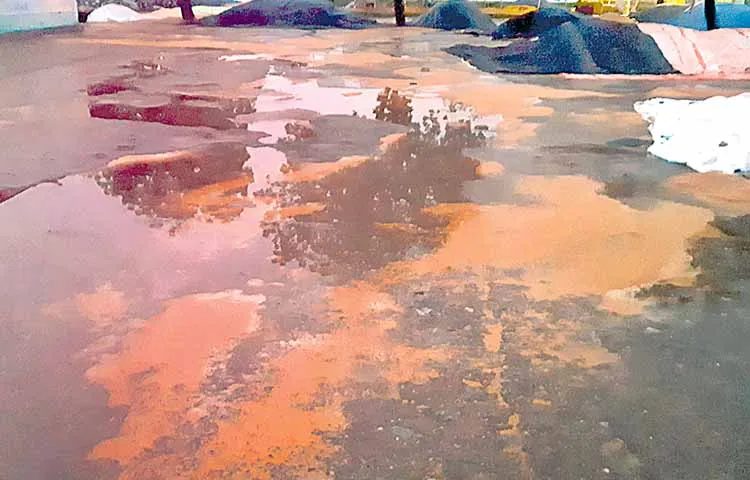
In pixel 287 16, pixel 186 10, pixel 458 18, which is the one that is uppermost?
pixel 186 10

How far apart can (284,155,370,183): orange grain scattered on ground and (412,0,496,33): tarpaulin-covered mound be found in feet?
12.3

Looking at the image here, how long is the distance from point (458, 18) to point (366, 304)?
4.57 m

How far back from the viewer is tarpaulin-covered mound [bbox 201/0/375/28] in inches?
209

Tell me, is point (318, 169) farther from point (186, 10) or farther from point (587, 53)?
point (186, 10)

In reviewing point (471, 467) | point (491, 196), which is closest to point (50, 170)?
point (491, 196)

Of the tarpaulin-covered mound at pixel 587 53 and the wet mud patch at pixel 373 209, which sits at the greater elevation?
the tarpaulin-covered mound at pixel 587 53

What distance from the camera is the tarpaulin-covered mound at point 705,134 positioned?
5.28 ft

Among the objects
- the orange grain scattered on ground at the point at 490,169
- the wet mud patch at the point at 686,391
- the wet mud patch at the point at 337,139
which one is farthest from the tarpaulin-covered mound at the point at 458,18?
the wet mud patch at the point at 686,391

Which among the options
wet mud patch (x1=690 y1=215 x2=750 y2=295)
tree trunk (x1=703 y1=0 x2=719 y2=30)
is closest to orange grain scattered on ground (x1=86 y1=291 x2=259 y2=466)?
wet mud patch (x1=690 y1=215 x2=750 y2=295)

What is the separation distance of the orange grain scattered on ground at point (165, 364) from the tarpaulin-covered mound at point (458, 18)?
452 cm

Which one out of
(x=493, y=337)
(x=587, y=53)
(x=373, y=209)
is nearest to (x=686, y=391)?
(x=493, y=337)

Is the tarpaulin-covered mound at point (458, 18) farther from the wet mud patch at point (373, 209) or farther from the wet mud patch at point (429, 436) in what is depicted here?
the wet mud patch at point (429, 436)

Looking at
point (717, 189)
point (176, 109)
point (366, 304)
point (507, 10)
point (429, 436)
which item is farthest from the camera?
point (507, 10)

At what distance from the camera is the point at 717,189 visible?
1.45 meters
